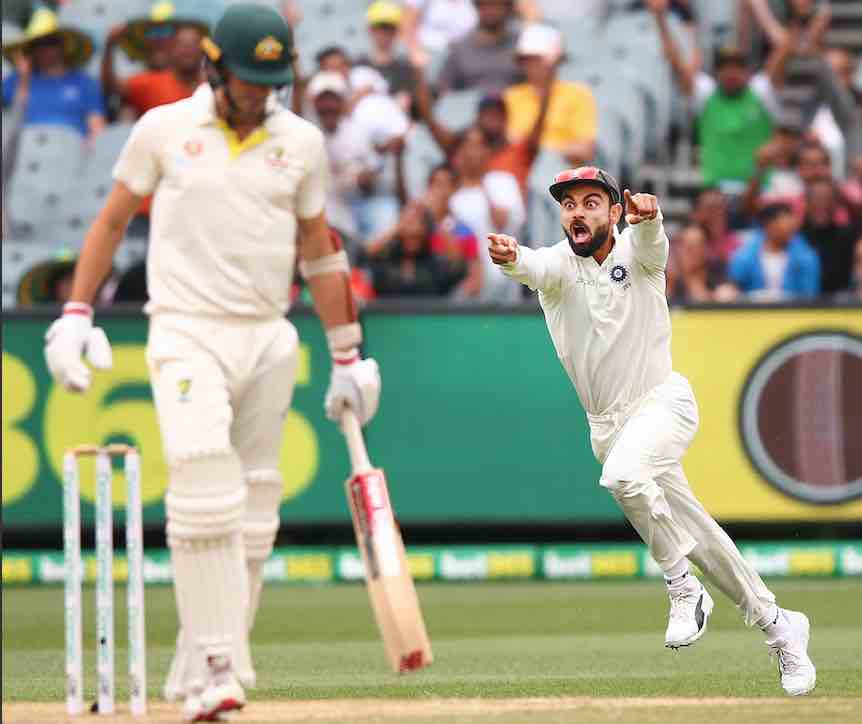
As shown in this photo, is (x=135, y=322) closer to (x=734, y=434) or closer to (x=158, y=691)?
(x=734, y=434)

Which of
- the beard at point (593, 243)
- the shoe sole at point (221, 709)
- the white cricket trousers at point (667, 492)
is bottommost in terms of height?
the shoe sole at point (221, 709)

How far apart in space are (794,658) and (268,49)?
2793 millimetres

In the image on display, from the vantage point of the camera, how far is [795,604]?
993cm

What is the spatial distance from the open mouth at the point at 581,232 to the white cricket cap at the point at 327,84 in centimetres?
639

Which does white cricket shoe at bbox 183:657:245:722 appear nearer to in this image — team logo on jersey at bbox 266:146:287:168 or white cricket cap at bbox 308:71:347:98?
team logo on jersey at bbox 266:146:287:168

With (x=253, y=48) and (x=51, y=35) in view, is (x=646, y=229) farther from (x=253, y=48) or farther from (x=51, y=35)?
(x=51, y=35)

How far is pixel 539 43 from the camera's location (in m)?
13.5

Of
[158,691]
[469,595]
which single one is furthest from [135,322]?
[158,691]

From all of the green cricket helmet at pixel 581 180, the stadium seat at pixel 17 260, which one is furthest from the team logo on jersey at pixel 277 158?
the stadium seat at pixel 17 260

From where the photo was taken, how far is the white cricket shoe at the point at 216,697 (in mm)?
5516

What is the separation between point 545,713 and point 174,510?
131 centimetres

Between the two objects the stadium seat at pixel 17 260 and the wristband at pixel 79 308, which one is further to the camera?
the stadium seat at pixel 17 260

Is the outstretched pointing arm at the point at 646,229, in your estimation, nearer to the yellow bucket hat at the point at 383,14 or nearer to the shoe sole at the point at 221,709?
the shoe sole at the point at 221,709

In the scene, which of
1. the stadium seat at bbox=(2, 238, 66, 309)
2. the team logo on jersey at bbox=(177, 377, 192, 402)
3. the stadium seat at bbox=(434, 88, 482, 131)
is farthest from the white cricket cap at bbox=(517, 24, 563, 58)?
the team logo on jersey at bbox=(177, 377, 192, 402)
